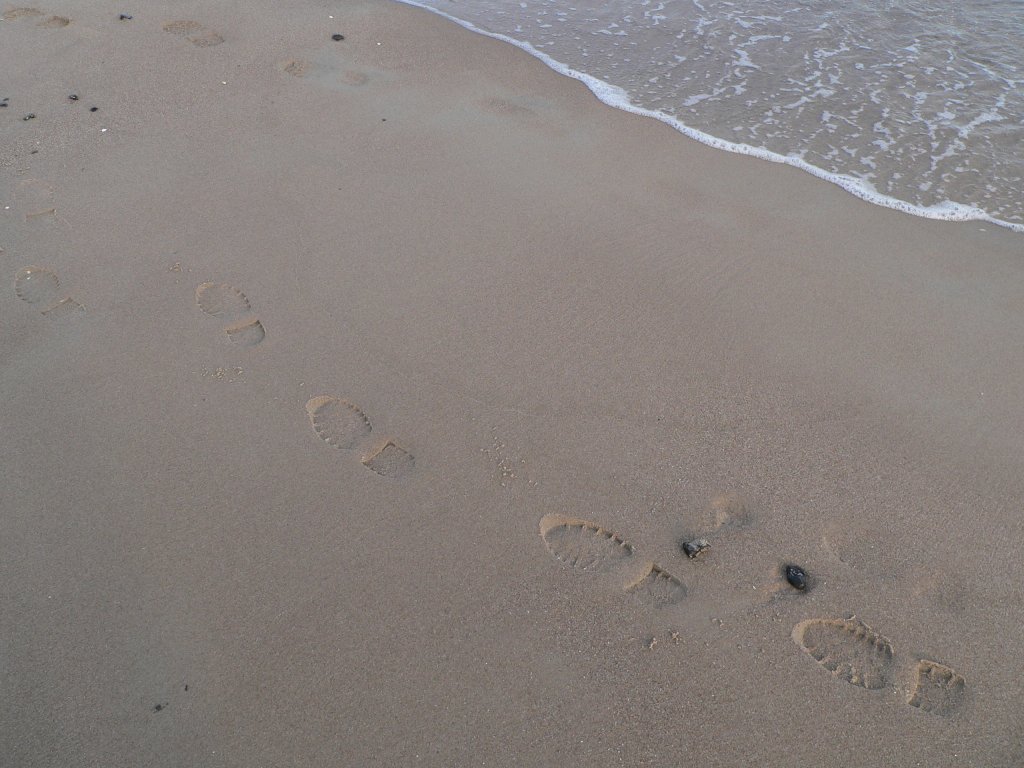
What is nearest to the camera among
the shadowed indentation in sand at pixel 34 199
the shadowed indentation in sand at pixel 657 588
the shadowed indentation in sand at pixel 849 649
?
the shadowed indentation in sand at pixel 849 649

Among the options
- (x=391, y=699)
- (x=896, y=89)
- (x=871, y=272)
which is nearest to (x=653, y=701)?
(x=391, y=699)

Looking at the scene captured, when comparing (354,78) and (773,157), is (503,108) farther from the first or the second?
(773,157)

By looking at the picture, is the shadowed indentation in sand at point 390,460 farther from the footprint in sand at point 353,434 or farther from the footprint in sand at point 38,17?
the footprint in sand at point 38,17

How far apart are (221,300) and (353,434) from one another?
41.8 inches

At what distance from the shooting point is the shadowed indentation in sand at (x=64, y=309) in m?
3.27

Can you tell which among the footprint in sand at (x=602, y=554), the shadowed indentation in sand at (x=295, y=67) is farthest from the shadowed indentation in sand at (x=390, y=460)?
the shadowed indentation in sand at (x=295, y=67)

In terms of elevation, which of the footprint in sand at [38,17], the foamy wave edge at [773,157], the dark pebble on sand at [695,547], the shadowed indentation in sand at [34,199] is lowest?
the dark pebble on sand at [695,547]

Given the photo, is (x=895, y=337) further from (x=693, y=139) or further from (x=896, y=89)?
(x=896, y=89)

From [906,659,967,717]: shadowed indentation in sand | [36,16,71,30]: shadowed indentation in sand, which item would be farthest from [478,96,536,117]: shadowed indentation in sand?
[906,659,967,717]: shadowed indentation in sand

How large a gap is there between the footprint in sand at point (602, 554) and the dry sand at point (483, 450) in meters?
0.01

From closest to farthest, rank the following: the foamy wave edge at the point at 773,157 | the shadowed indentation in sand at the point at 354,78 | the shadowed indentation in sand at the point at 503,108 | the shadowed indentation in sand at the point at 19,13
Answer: the foamy wave edge at the point at 773,157, the shadowed indentation in sand at the point at 503,108, the shadowed indentation in sand at the point at 354,78, the shadowed indentation in sand at the point at 19,13

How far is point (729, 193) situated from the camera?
4.28 meters

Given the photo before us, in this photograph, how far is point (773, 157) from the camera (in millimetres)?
4621

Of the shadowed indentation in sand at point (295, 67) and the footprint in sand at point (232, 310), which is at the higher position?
the shadowed indentation in sand at point (295, 67)
